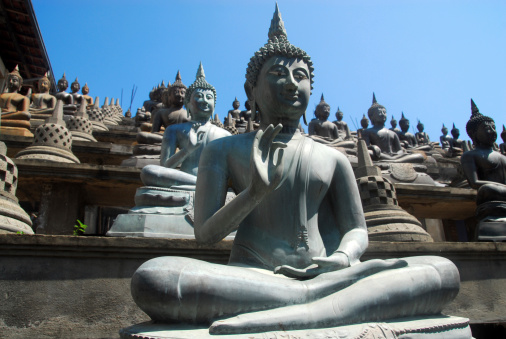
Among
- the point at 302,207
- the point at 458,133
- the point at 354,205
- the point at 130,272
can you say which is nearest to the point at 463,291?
the point at 354,205

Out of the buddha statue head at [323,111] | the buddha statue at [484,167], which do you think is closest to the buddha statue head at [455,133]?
the buddha statue head at [323,111]

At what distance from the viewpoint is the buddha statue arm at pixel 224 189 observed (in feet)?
8.07

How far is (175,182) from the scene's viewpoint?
5383mm

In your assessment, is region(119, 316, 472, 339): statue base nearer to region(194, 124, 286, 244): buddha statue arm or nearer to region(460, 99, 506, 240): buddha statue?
region(194, 124, 286, 244): buddha statue arm

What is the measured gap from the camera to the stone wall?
357 cm

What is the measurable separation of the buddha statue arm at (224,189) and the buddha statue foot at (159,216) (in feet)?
6.12

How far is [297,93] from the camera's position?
9.90 ft

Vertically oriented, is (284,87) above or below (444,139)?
below

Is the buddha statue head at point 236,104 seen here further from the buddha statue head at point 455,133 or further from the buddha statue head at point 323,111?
the buddha statue head at point 455,133

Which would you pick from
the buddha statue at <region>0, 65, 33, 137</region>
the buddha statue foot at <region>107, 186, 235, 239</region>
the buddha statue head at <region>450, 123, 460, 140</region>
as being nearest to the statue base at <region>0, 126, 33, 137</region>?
the buddha statue at <region>0, 65, 33, 137</region>

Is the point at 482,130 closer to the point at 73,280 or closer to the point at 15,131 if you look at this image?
the point at 73,280

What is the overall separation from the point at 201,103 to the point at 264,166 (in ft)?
12.6

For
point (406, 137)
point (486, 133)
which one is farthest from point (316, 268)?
point (406, 137)

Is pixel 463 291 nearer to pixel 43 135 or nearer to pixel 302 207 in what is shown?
pixel 302 207
